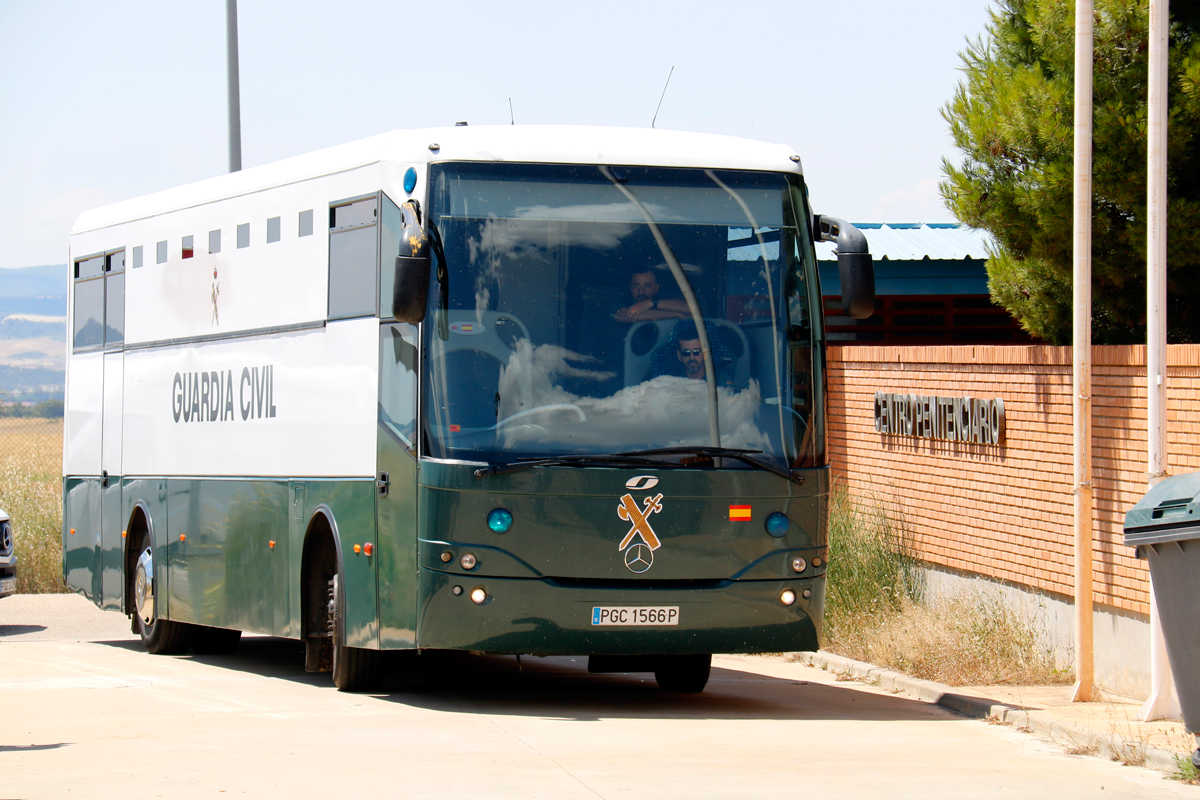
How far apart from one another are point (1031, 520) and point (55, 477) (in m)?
17.8

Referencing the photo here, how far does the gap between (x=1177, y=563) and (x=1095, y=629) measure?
3.67 meters

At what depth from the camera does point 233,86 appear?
81.1 ft

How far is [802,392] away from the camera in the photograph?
12.2 metres

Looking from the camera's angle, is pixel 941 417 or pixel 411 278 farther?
pixel 941 417

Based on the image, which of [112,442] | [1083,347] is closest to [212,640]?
[112,442]

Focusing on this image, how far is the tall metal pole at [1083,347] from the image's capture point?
12500mm

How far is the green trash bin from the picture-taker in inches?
393

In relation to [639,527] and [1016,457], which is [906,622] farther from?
[639,527]

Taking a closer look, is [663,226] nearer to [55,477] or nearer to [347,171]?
[347,171]

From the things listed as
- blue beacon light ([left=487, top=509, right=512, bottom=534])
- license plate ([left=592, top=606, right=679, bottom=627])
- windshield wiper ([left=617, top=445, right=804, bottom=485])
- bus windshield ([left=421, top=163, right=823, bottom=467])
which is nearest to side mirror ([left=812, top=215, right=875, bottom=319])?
bus windshield ([left=421, top=163, right=823, bottom=467])

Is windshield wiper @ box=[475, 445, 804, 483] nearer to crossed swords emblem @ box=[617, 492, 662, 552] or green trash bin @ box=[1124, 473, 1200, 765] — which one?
crossed swords emblem @ box=[617, 492, 662, 552]

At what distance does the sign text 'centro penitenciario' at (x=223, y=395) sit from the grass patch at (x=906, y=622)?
17.2ft

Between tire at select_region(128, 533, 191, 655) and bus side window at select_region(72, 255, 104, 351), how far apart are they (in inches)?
92.8

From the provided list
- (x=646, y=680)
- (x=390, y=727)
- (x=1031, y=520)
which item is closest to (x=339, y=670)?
(x=390, y=727)
